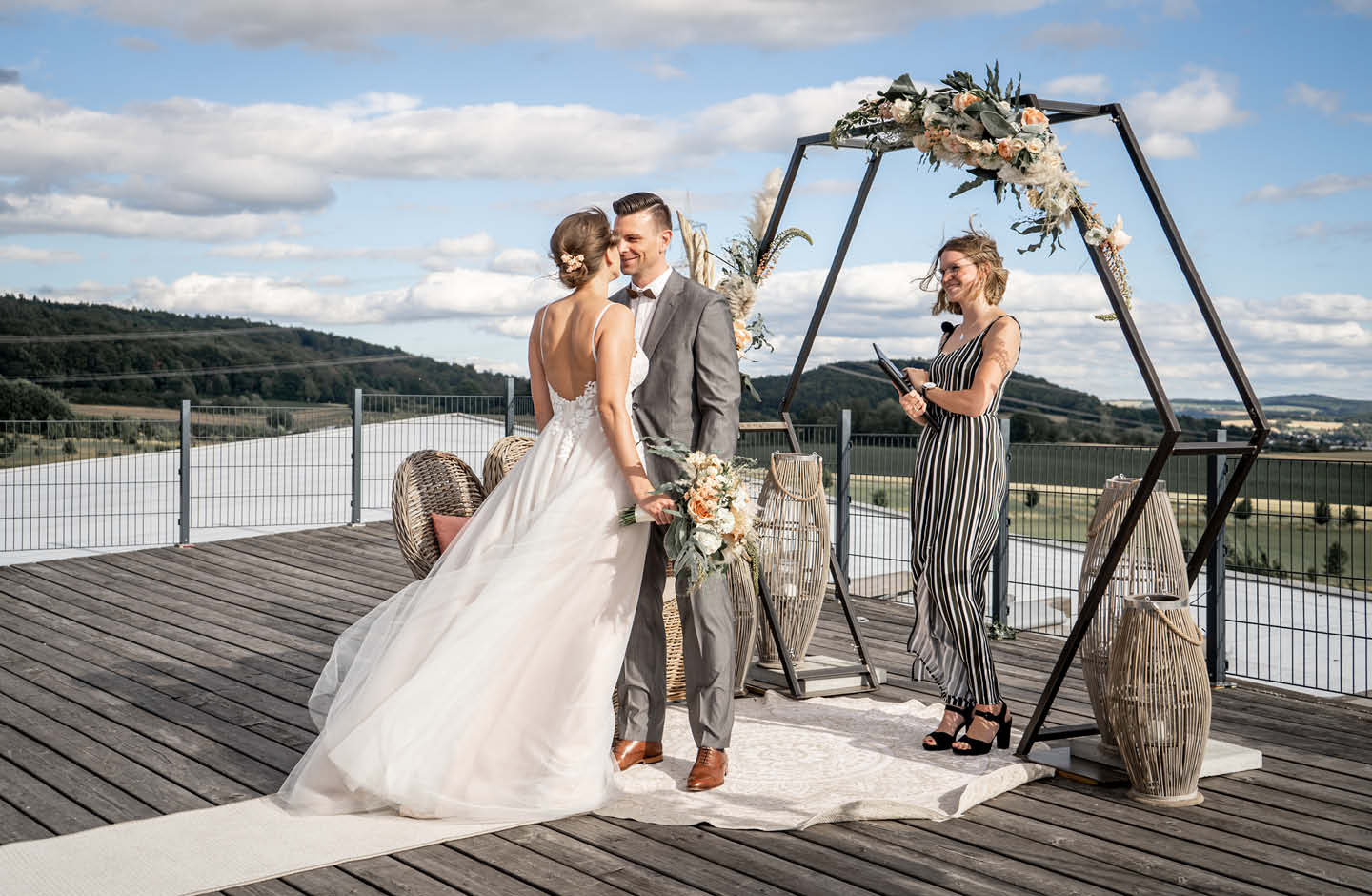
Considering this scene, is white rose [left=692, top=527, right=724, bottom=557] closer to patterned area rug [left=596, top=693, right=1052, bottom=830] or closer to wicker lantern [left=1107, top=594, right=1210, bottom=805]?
patterned area rug [left=596, top=693, right=1052, bottom=830]

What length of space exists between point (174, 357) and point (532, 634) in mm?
23030

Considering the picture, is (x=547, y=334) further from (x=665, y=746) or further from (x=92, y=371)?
(x=92, y=371)

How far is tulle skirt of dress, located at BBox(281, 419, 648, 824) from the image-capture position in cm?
346

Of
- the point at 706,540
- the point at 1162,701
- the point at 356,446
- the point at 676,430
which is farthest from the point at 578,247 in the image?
the point at 356,446

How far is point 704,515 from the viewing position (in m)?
3.54

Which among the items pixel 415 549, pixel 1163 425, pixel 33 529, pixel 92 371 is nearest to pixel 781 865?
pixel 1163 425

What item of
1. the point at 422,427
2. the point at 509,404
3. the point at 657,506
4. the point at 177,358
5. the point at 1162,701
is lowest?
the point at 1162,701

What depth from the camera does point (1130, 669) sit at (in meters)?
3.64

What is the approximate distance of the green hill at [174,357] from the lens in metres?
21.8

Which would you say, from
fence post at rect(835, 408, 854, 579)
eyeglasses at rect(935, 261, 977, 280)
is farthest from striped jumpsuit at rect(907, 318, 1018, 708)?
fence post at rect(835, 408, 854, 579)

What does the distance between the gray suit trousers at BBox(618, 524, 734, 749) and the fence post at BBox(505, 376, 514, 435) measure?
287 inches

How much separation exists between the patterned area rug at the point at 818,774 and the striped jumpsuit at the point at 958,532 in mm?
303

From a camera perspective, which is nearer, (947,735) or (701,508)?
(701,508)

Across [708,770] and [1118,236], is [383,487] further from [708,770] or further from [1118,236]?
[1118,236]
